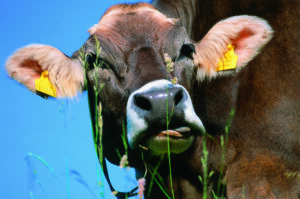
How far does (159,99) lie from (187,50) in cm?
137

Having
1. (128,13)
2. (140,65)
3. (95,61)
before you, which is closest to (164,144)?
(140,65)

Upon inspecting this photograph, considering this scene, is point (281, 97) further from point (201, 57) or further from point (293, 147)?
point (201, 57)

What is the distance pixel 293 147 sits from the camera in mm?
4496

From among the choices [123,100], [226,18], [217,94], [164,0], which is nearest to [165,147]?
[123,100]

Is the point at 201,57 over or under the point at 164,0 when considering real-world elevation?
under

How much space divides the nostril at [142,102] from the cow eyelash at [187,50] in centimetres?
117

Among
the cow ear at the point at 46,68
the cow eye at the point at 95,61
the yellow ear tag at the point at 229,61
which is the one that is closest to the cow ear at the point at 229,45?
the yellow ear tag at the point at 229,61

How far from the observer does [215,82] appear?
4.83m

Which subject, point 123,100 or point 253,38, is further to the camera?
point 253,38

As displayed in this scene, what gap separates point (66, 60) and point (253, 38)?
2.01m

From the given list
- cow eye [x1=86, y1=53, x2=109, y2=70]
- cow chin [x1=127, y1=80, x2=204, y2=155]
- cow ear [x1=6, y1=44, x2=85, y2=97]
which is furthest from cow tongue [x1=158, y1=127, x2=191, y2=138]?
cow ear [x1=6, y1=44, x2=85, y2=97]

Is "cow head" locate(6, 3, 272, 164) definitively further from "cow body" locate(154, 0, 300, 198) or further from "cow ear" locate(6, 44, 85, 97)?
"cow body" locate(154, 0, 300, 198)

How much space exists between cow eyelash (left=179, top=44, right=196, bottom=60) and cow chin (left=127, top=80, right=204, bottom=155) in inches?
40.6

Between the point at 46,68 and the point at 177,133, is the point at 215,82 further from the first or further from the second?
the point at 46,68
